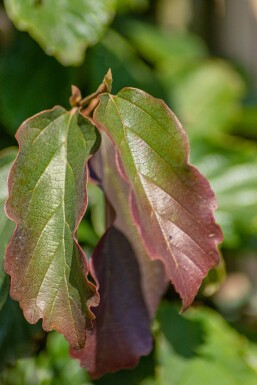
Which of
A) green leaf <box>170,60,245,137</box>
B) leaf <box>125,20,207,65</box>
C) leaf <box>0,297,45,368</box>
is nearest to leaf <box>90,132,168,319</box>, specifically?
leaf <box>0,297,45,368</box>

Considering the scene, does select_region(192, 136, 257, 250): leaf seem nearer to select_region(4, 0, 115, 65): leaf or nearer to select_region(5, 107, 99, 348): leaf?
select_region(4, 0, 115, 65): leaf

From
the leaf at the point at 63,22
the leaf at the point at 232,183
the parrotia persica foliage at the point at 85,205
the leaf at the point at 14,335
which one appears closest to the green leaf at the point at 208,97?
the leaf at the point at 232,183

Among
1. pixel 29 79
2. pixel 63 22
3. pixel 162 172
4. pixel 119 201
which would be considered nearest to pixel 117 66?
pixel 29 79

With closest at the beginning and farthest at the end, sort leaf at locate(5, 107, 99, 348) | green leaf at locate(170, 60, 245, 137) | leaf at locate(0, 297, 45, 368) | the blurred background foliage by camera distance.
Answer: leaf at locate(5, 107, 99, 348) → leaf at locate(0, 297, 45, 368) → the blurred background foliage → green leaf at locate(170, 60, 245, 137)

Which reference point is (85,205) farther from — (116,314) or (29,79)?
(29,79)

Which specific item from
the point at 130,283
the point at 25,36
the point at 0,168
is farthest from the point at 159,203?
the point at 25,36

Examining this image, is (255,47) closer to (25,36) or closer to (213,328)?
(25,36)

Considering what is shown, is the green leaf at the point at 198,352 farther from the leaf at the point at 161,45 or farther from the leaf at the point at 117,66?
the leaf at the point at 161,45
